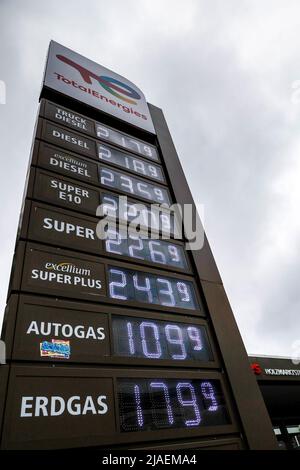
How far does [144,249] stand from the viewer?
5797mm

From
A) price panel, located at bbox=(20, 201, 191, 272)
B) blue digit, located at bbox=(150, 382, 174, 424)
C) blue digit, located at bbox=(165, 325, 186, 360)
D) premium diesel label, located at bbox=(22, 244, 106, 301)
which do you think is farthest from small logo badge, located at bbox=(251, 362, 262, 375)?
premium diesel label, located at bbox=(22, 244, 106, 301)

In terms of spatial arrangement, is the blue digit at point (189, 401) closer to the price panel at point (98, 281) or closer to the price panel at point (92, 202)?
the price panel at point (98, 281)

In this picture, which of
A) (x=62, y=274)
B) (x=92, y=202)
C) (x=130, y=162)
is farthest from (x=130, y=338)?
(x=130, y=162)

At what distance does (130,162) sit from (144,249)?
2775mm

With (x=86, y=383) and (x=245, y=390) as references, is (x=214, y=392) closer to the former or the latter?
(x=245, y=390)

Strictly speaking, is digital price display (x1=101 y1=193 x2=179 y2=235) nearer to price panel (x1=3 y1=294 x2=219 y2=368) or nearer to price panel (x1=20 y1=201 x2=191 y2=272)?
price panel (x1=20 y1=201 x2=191 y2=272)

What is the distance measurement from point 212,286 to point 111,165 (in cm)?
341

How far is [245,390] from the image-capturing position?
491 cm

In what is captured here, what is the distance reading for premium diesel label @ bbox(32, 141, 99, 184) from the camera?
19.2ft

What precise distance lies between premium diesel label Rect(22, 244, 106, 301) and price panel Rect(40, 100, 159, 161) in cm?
381

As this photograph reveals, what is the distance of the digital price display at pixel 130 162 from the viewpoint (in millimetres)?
7287

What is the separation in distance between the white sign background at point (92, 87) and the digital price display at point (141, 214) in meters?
3.80

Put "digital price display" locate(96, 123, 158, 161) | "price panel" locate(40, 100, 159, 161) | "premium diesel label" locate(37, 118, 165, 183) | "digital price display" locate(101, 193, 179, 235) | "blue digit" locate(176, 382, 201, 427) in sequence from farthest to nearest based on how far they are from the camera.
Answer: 1. "digital price display" locate(96, 123, 158, 161)
2. "price panel" locate(40, 100, 159, 161)
3. "premium diesel label" locate(37, 118, 165, 183)
4. "digital price display" locate(101, 193, 179, 235)
5. "blue digit" locate(176, 382, 201, 427)

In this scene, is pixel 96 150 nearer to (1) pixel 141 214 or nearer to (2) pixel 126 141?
(2) pixel 126 141
